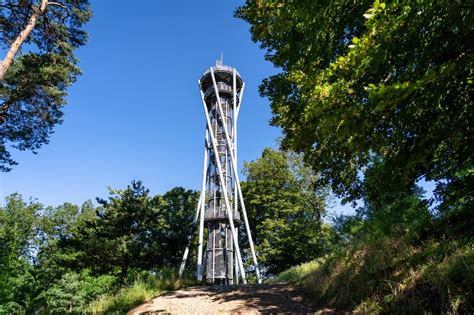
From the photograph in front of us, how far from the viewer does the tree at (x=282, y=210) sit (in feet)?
73.3

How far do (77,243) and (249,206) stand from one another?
694 inches

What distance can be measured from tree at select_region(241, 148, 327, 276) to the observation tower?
224 inches

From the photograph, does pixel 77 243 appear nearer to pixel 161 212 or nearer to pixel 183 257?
Result: pixel 161 212

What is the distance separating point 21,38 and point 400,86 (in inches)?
445

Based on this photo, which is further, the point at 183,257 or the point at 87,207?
the point at 87,207

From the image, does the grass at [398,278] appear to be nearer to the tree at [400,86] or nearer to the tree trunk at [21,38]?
the tree at [400,86]

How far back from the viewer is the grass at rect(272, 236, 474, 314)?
3.96m

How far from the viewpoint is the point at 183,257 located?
39.4ft

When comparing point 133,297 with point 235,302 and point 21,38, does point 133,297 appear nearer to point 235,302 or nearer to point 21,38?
point 235,302

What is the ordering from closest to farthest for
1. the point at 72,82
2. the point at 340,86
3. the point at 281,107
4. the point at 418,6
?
the point at 418,6 < the point at 340,86 < the point at 281,107 < the point at 72,82

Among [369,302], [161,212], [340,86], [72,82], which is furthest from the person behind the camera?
[72,82]

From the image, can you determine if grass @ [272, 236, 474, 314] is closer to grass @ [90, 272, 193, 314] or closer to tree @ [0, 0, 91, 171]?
grass @ [90, 272, 193, 314]

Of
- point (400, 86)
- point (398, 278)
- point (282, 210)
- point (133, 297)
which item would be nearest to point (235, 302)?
point (133, 297)

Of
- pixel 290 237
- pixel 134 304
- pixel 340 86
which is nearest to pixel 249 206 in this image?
pixel 290 237
